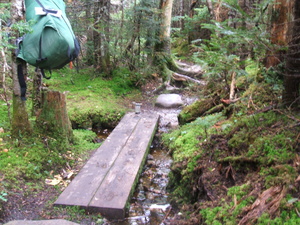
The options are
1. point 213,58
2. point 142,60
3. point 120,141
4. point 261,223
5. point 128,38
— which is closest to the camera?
point 261,223

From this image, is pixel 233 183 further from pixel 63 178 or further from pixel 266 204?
pixel 63 178

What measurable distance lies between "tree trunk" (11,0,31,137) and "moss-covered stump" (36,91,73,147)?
0.47 meters

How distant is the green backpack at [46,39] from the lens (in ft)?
14.1

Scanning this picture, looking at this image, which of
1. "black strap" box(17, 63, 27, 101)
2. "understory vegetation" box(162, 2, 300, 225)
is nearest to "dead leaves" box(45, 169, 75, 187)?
"black strap" box(17, 63, 27, 101)

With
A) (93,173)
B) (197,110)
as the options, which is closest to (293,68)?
(93,173)

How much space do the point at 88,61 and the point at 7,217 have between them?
9730mm

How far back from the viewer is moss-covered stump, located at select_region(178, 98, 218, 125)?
7.12 metres

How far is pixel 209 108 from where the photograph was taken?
7.14 m

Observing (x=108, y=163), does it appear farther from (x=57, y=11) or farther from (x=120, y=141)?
(x=57, y=11)

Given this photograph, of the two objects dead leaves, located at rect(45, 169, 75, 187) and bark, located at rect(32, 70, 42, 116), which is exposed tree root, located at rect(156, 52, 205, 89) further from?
dead leaves, located at rect(45, 169, 75, 187)

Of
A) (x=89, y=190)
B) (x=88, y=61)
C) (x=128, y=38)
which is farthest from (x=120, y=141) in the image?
(x=88, y=61)

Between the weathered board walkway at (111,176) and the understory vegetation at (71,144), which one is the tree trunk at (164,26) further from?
the weathered board walkway at (111,176)

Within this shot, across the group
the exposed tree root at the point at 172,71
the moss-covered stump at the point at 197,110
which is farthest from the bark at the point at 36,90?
the exposed tree root at the point at 172,71

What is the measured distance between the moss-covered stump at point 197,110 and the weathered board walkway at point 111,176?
102 centimetres
